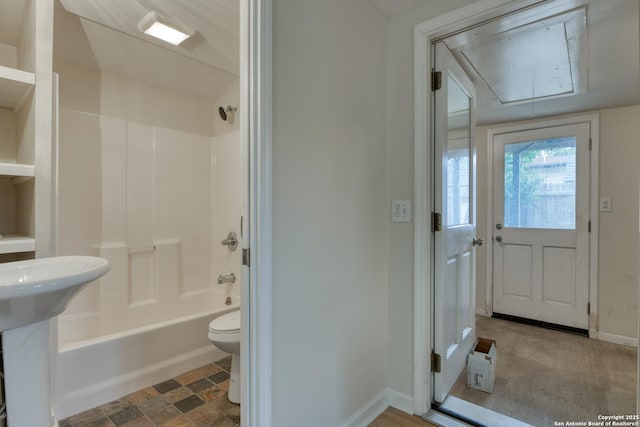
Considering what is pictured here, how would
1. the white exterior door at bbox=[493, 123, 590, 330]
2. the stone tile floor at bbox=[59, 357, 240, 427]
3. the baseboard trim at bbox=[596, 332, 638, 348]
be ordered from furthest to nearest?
the white exterior door at bbox=[493, 123, 590, 330]
the baseboard trim at bbox=[596, 332, 638, 348]
the stone tile floor at bbox=[59, 357, 240, 427]

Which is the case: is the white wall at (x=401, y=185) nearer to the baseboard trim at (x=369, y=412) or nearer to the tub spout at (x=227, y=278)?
the baseboard trim at (x=369, y=412)

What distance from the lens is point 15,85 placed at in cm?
125

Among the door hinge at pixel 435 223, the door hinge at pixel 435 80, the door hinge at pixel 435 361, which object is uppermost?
the door hinge at pixel 435 80

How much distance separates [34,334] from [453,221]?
199 cm

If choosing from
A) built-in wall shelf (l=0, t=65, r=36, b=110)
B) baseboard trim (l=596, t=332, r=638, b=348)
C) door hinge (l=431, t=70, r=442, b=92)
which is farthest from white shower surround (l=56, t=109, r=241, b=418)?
baseboard trim (l=596, t=332, r=638, b=348)

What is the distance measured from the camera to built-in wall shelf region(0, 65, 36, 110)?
3.85ft

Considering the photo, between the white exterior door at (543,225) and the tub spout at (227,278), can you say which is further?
the white exterior door at (543,225)

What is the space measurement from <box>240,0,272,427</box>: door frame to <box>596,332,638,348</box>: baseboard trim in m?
3.04

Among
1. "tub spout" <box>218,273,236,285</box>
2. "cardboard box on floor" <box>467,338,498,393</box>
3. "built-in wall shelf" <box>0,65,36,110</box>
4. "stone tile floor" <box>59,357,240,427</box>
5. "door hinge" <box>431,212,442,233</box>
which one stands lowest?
"stone tile floor" <box>59,357,240,427</box>

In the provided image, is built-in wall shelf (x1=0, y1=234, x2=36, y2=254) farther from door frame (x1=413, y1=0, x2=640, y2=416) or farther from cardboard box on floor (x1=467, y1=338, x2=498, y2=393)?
cardboard box on floor (x1=467, y1=338, x2=498, y2=393)

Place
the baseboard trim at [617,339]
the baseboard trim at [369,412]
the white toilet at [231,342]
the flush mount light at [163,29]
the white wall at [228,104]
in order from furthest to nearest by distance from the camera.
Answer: the white wall at [228,104] → the baseboard trim at [617,339] → the flush mount light at [163,29] → the white toilet at [231,342] → the baseboard trim at [369,412]

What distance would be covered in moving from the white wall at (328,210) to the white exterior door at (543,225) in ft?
6.93

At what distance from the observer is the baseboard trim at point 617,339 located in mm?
2562

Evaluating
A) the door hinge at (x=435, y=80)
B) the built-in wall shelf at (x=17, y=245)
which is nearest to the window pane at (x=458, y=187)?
the door hinge at (x=435, y=80)
